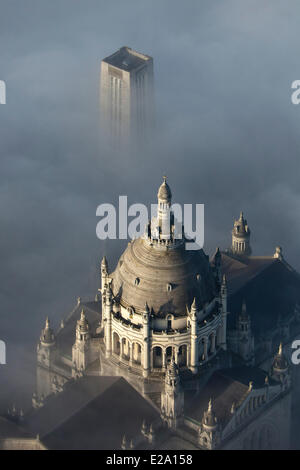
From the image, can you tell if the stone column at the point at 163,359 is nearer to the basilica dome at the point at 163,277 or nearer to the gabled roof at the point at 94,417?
the basilica dome at the point at 163,277

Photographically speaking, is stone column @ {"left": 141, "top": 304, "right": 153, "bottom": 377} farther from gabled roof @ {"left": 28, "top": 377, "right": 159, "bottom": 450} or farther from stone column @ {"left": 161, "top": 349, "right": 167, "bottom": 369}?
gabled roof @ {"left": 28, "top": 377, "right": 159, "bottom": 450}

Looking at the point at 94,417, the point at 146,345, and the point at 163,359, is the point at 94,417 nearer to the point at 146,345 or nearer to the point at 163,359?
the point at 146,345

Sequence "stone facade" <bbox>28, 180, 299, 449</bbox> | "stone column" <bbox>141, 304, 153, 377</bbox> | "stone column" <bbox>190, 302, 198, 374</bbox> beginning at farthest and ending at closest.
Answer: "stone facade" <bbox>28, 180, 299, 449</bbox> < "stone column" <bbox>190, 302, 198, 374</bbox> < "stone column" <bbox>141, 304, 153, 377</bbox>

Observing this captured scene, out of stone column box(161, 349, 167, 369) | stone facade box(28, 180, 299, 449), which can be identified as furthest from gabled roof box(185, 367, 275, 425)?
stone column box(161, 349, 167, 369)

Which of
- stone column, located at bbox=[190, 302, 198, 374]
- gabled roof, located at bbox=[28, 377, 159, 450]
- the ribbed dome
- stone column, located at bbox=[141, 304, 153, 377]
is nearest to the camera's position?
gabled roof, located at bbox=[28, 377, 159, 450]

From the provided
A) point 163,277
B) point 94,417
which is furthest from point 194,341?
point 94,417

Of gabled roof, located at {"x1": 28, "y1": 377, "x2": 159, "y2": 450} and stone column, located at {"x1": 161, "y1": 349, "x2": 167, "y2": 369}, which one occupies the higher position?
stone column, located at {"x1": 161, "y1": 349, "x2": 167, "y2": 369}

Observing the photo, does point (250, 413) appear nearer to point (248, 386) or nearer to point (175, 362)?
point (248, 386)

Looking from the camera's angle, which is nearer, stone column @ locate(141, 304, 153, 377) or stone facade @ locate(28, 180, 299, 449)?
stone column @ locate(141, 304, 153, 377)

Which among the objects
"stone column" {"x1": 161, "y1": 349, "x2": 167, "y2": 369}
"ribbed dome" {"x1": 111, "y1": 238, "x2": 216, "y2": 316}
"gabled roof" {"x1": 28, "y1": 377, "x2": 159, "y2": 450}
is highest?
"ribbed dome" {"x1": 111, "y1": 238, "x2": 216, "y2": 316}
